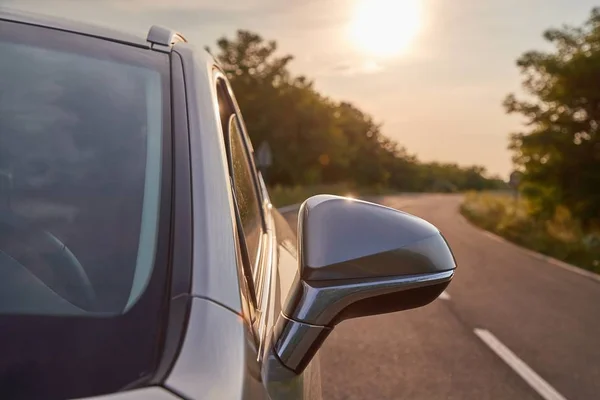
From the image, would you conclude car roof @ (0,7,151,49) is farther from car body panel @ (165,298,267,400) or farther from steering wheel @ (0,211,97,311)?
car body panel @ (165,298,267,400)

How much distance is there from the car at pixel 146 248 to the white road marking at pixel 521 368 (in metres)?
3.76

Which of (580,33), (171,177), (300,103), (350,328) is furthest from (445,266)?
(300,103)

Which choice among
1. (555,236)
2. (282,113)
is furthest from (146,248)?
(282,113)

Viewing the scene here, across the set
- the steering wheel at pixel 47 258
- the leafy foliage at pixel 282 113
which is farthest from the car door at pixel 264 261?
the leafy foliage at pixel 282 113

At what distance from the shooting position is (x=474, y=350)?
6.47 m

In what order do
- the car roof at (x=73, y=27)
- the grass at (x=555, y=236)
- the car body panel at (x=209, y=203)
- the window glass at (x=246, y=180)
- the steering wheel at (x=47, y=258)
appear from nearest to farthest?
the car body panel at (x=209, y=203) → the steering wheel at (x=47, y=258) → the car roof at (x=73, y=27) → the window glass at (x=246, y=180) → the grass at (x=555, y=236)

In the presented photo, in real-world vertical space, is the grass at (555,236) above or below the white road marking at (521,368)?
below

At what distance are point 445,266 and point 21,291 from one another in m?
0.75

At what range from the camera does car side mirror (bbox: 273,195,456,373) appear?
144 cm

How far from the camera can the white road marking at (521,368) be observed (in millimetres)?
5297

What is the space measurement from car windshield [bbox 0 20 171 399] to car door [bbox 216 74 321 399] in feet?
0.67

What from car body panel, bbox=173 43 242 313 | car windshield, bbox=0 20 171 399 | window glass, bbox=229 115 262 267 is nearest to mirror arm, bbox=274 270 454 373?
car body panel, bbox=173 43 242 313

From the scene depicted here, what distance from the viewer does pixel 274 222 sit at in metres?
3.17

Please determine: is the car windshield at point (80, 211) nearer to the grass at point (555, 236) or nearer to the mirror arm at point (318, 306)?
the mirror arm at point (318, 306)
